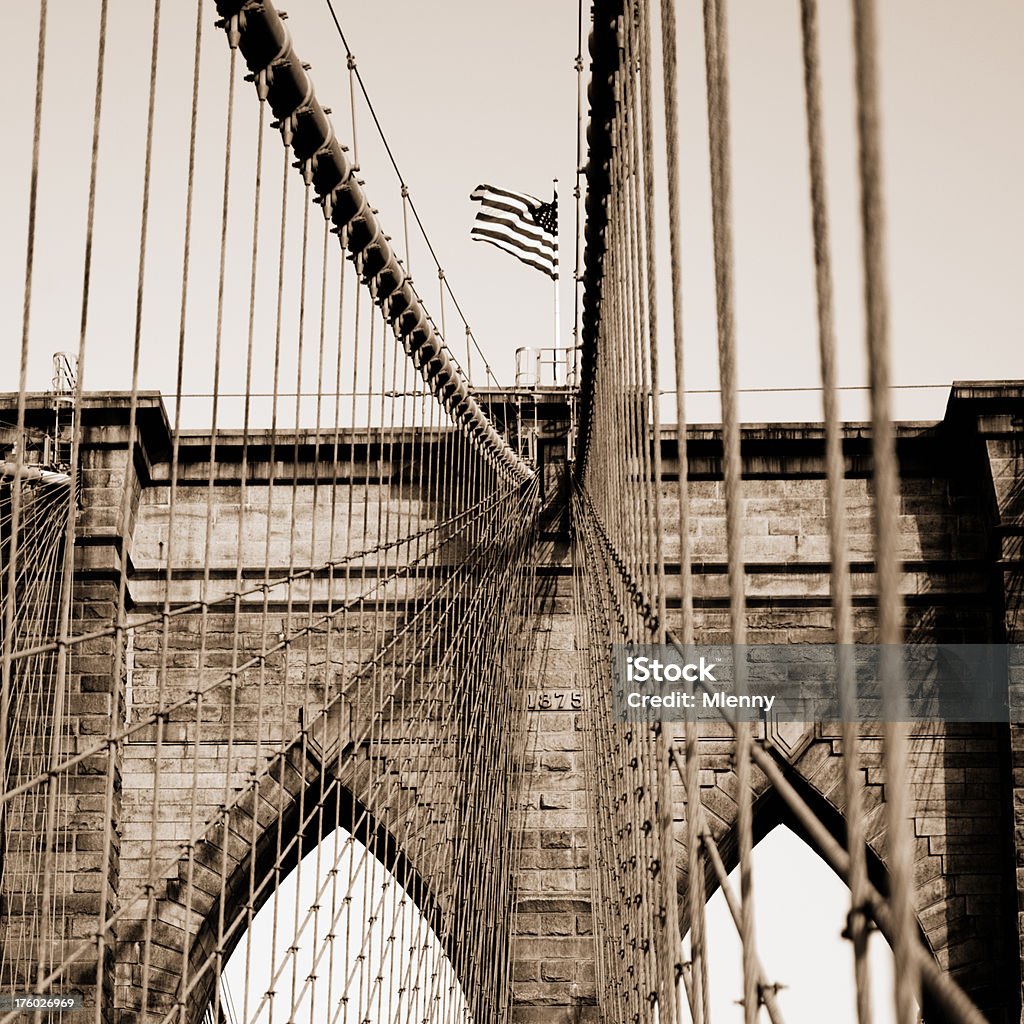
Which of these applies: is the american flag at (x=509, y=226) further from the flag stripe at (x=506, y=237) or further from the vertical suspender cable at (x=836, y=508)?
the vertical suspender cable at (x=836, y=508)

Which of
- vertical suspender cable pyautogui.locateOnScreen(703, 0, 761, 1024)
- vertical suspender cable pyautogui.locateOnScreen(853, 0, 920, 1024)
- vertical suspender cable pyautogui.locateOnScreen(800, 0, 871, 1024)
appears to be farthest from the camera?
vertical suspender cable pyautogui.locateOnScreen(703, 0, 761, 1024)

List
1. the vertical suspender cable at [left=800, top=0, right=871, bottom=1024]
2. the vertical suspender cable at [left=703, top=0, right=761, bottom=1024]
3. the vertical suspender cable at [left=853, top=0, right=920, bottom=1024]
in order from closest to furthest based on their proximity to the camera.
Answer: the vertical suspender cable at [left=853, top=0, right=920, bottom=1024] → the vertical suspender cable at [left=800, top=0, right=871, bottom=1024] → the vertical suspender cable at [left=703, top=0, right=761, bottom=1024]

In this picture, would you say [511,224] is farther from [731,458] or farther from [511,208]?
[731,458]

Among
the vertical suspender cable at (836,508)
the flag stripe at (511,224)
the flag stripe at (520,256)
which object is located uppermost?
the flag stripe at (511,224)

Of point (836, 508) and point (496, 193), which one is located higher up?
point (496, 193)

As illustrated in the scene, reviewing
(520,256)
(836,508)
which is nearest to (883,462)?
(836,508)

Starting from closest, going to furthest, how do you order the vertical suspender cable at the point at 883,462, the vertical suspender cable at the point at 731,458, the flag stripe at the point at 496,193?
the vertical suspender cable at the point at 883,462 < the vertical suspender cable at the point at 731,458 < the flag stripe at the point at 496,193

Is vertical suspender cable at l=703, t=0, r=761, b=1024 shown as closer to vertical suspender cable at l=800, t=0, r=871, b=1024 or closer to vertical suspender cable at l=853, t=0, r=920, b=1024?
vertical suspender cable at l=800, t=0, r=871, b=1024

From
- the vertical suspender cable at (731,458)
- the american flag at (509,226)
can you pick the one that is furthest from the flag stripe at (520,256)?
the vertical suspender cable at (731,458)

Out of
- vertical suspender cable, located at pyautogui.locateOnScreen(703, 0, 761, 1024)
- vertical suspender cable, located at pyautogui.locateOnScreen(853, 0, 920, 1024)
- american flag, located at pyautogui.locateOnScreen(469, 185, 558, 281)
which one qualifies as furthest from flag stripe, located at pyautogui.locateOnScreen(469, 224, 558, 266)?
vertical suspender cable, located at pyautogui.locateOnScreen(853, 0, 920, 1024)

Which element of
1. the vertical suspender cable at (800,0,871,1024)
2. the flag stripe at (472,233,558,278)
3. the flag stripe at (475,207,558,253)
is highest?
the flag stripe at (475,207,558,253)

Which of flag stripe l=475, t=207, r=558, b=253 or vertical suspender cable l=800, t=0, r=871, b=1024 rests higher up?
flag stripe l=475, t=207, r=558, b=253

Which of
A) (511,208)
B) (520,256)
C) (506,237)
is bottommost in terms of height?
(520,256)

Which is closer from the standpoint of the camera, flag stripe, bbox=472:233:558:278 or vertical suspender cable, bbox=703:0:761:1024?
vertical suspender cable, bbox=703:0:761:1024
